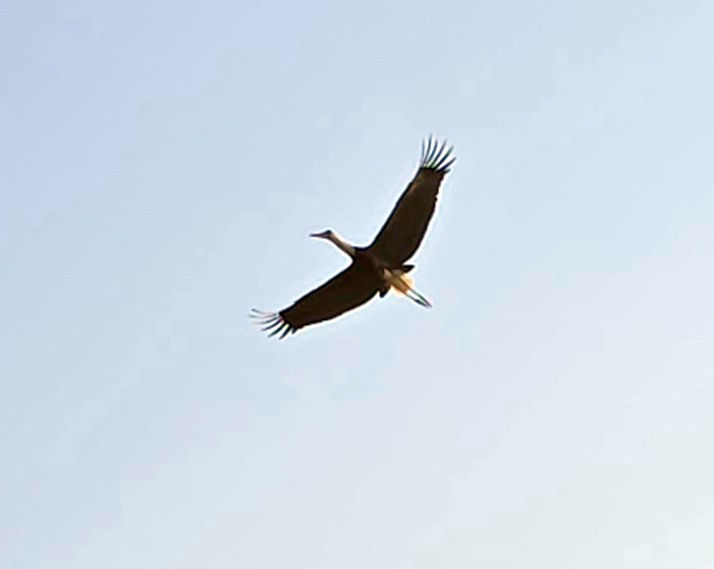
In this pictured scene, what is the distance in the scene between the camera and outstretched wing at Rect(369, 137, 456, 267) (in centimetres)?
4512

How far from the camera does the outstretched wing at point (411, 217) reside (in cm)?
4512

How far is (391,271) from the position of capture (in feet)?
149

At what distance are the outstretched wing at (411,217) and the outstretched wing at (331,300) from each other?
62 centimetres

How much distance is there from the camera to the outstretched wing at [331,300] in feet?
151

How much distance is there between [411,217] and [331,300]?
2.65 meters

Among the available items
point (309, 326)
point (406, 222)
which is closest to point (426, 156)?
point (406, 222)

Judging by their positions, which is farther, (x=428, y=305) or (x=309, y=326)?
(x=309, y=326)

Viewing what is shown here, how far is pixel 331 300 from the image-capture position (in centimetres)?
4697

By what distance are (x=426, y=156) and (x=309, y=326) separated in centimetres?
409

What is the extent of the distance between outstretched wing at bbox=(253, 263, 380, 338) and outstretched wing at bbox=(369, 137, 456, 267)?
0.62m

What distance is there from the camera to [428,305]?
44.2 meters

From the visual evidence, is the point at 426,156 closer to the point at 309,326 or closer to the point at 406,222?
the point at 406,222

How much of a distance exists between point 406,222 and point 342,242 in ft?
4.87

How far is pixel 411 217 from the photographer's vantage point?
4512cm
